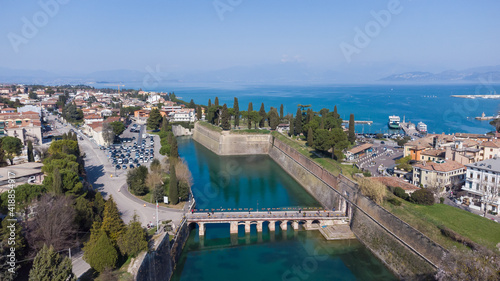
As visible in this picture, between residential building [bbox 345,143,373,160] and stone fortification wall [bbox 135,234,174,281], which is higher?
residential building [bbox 345,143,373,160]

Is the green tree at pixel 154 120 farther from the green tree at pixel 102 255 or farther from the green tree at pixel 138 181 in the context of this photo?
the green tree at pixel 102 255

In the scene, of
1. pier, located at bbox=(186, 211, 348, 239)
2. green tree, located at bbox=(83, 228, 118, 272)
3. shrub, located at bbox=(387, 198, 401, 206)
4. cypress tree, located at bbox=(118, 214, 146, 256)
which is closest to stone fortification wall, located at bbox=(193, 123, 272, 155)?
pier, located at bbox=(186, 211, 348, 239)

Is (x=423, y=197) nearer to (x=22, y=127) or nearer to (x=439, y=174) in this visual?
(x=439, y=174)

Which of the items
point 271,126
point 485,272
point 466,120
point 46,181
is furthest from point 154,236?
point 466,120

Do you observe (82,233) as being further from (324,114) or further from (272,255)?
(324,114)

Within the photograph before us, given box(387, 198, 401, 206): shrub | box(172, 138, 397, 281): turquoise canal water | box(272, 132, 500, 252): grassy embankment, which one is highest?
box(387, 198, 401, 206): shrub

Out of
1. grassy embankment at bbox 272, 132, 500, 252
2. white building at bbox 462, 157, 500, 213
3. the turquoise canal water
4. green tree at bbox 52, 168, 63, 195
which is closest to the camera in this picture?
grassy embankment at bbox 272, 132, 500, 252

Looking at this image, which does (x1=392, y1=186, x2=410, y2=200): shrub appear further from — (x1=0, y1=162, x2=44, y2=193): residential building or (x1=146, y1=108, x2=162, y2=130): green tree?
(x1=146, y1=108, x2=162, y2=130): green tree
